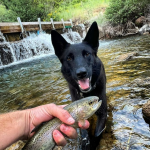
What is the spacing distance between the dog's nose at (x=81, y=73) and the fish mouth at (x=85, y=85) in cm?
12

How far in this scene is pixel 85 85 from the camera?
8.04ft

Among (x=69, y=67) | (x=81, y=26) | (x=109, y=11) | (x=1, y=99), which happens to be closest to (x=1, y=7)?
(x=81, y=26)

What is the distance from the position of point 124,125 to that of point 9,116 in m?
1.77

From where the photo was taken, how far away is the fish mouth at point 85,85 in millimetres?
2429

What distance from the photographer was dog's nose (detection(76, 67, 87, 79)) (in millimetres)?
2336

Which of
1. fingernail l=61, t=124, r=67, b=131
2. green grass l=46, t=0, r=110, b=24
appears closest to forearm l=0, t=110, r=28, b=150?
fingernail l=61, t=124, r=67, b=131

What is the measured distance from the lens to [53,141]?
146 centimetres

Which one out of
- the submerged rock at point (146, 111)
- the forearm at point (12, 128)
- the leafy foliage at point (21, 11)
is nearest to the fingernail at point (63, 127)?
the forearm at point (12, 128)

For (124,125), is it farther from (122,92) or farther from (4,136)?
(4,136)

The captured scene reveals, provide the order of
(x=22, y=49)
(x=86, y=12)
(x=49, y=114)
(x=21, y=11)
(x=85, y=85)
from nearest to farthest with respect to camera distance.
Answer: (x=49, y=114) → (x=85, y=85) → (x=22, y=49) → (x=21, y=11) → (x=86, y=12)

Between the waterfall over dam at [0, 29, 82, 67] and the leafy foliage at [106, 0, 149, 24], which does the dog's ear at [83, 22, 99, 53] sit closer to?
the waterfall over dam at [0, 29, 82, 67]

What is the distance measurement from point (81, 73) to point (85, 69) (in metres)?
0.11

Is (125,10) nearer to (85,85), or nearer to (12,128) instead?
(85,85)

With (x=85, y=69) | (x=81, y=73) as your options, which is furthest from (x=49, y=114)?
(x=85, y=69)
